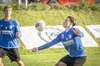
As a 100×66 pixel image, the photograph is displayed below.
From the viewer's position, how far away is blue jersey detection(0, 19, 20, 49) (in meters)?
6.79

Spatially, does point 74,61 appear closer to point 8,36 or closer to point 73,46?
point 73,46

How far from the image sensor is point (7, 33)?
6.78 m

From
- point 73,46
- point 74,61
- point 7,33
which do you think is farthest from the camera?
point 7,33

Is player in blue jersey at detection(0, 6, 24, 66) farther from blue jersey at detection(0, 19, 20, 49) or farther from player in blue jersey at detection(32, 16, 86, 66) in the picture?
player in blue jersey at detection(32, 16, 86, 66)

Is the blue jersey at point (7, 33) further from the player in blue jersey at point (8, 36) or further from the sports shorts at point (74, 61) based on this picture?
the sports shorts at point (74, 61)

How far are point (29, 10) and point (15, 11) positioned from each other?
1.06 meters

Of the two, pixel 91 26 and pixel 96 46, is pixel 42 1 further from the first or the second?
pixel 96 46

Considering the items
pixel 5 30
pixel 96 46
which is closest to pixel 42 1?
pixel 96 46

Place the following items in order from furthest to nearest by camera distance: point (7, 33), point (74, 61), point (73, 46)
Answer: point (7, 33) < point (73, 46) < point (74, 61)

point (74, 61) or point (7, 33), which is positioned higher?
point (7, 33)

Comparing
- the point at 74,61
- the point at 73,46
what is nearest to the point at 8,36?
the point at 73,46

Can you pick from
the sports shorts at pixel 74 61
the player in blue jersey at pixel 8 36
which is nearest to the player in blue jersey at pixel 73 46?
the sports shorts at pixel 74 61

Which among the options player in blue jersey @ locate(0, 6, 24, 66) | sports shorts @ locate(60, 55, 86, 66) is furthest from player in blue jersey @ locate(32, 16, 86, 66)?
player in blue jersey @ locate(0, 6, 24, 66)

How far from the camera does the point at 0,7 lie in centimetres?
1611
